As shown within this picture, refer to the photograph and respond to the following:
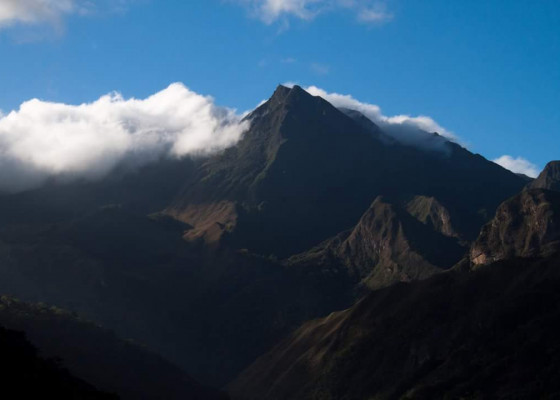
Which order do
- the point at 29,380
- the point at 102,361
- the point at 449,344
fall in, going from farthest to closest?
1. the point at 102,361
2. the point at 449,344
3. the point at 29,380

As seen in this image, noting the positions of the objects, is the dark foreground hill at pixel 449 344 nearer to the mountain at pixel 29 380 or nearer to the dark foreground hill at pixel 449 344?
Result: the dark foreground hill at pixel 449 344

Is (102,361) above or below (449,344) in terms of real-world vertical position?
above

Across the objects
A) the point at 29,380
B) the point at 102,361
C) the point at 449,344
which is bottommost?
the point at 449,344

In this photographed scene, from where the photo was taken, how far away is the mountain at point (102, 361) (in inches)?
6526

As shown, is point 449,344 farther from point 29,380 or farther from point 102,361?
point 29,380

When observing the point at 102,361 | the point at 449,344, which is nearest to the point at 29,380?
the point at 449,344

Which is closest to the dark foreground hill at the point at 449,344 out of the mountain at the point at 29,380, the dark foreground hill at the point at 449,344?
the dark foreground hill at the point at 449,344

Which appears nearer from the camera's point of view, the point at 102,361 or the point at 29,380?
the point at 29,380

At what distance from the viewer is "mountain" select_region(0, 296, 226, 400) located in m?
166

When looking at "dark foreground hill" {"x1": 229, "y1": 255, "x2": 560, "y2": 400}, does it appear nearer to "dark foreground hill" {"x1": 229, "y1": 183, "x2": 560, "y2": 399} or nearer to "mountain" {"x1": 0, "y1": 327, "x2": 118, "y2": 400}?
"dark foreground hill" {"x1": 229, "y1": 183, "x2": 560, "y2": 399}

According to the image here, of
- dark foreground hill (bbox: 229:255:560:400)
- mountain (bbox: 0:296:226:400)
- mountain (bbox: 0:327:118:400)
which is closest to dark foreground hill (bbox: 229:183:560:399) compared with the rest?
dark foreground hill (bbox: 229:255:560:400)

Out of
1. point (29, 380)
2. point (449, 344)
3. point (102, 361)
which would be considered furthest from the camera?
point (102, 361)

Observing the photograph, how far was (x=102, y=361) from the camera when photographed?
180m

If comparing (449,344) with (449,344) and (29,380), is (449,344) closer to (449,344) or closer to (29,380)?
(449,344)
